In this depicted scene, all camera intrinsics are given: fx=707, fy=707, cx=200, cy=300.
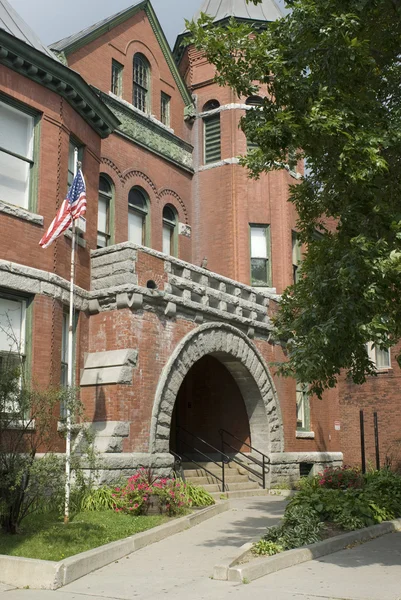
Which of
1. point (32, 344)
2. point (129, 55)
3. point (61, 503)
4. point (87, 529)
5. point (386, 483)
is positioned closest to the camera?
point (87, 529)

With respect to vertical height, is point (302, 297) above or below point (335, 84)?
below

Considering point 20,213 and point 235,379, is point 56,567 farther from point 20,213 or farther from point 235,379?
point 235,379

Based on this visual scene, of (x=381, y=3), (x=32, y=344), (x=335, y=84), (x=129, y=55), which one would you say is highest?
(x=129, y=55)

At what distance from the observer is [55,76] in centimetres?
1431

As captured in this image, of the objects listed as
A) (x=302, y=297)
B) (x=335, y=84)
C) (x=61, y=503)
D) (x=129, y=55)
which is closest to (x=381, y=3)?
(x=335, y=84)

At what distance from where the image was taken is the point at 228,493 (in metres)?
16.0

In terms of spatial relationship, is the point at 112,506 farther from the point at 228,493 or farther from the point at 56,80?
the point at 56,80

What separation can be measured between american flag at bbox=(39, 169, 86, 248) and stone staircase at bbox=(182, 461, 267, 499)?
670 cm

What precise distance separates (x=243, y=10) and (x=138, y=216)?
30.4 feet

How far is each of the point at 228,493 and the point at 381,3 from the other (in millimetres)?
10678

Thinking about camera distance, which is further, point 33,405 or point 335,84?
point 33,405

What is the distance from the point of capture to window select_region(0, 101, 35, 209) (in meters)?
13.4

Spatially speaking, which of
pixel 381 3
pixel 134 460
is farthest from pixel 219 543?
pixel 381 3

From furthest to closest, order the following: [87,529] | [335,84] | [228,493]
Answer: [228,493] → [87,529] → [335,84]
